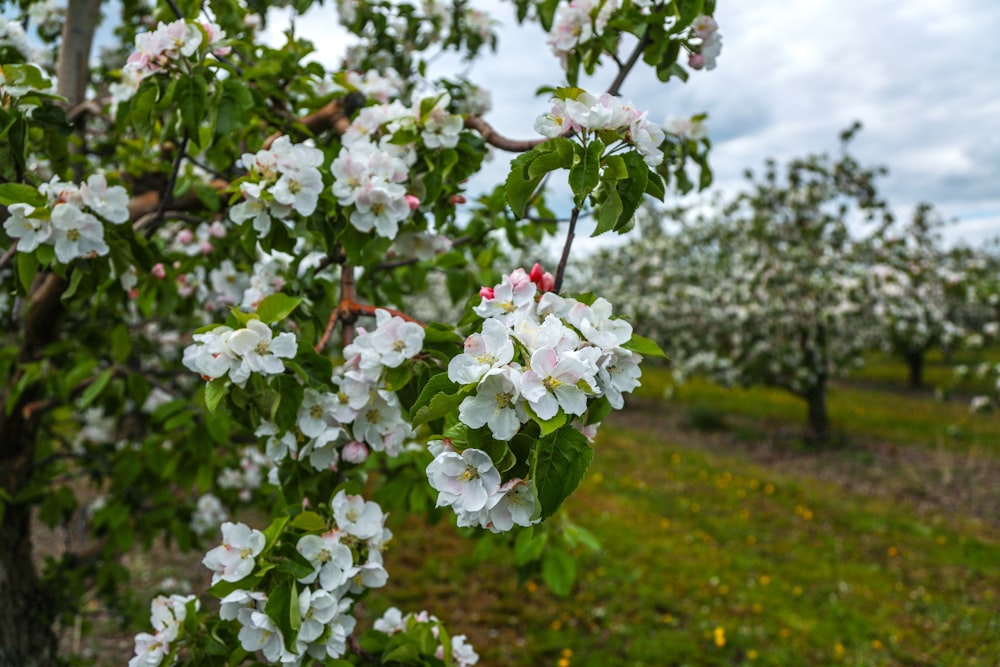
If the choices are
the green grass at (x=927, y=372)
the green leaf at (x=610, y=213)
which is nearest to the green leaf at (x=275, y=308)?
the green leaf at (x=610, y=213)

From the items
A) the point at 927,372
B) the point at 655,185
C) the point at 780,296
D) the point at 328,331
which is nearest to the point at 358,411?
the point at 328,331

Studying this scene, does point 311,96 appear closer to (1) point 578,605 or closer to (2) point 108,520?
(2) point 108,520

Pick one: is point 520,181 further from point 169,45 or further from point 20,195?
point 20,195

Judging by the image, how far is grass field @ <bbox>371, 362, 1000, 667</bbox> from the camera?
3924 millimetres

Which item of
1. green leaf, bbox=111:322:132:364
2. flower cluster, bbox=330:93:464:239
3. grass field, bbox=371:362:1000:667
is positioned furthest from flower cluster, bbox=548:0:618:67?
grass field, bbox=371:362:1000:667

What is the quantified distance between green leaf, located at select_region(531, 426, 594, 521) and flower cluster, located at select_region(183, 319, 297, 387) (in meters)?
0.57

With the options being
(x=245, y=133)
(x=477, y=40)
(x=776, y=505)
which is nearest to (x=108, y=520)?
(x=245, y=133)

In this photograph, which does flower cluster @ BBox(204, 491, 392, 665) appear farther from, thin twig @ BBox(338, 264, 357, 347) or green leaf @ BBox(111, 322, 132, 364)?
green leaf @ BBox(111, 322, 132, 364)

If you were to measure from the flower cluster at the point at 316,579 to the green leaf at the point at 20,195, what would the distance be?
78cm

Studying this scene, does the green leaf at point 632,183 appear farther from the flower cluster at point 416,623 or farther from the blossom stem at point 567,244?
the flower cluster at point 416,623

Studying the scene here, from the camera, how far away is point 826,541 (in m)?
5.53

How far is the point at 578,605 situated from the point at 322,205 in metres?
3.75

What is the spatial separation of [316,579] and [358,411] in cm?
32

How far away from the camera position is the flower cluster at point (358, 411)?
1.23 meters
